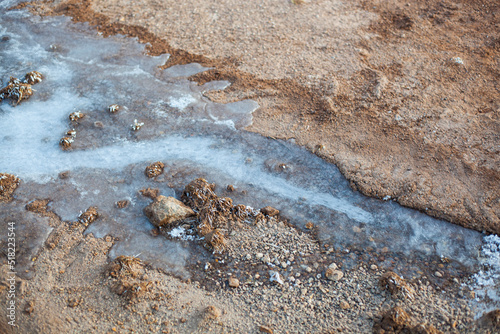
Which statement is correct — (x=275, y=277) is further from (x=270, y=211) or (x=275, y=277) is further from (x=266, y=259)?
(x=270, y=211)

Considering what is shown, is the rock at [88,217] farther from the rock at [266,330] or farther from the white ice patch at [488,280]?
the white ice patch at [488,280]

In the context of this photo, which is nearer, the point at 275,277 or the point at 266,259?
the point at 275,277

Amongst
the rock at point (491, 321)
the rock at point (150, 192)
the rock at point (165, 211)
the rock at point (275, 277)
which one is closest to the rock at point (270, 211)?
the rock at point (275, 277)

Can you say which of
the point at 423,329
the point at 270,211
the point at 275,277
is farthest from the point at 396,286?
the point at 270,211

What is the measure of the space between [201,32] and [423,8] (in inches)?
246

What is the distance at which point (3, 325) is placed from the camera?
188 inches

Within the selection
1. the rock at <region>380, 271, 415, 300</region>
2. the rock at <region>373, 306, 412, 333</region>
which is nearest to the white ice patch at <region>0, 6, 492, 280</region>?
the rock at <region>380, 271, 415, 300</region>

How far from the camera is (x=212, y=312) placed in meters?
4.82

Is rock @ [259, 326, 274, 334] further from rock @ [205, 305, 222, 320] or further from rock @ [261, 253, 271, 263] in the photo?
rock @ [261, 253, 271, 263]

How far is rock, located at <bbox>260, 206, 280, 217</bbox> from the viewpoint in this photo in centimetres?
609

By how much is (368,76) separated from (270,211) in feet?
14.1

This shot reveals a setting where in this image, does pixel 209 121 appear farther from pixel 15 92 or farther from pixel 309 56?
pixel 15 92

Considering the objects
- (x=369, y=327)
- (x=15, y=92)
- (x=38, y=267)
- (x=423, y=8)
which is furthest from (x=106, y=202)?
(x=423, y=8)

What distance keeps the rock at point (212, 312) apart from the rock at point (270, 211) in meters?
1.78
